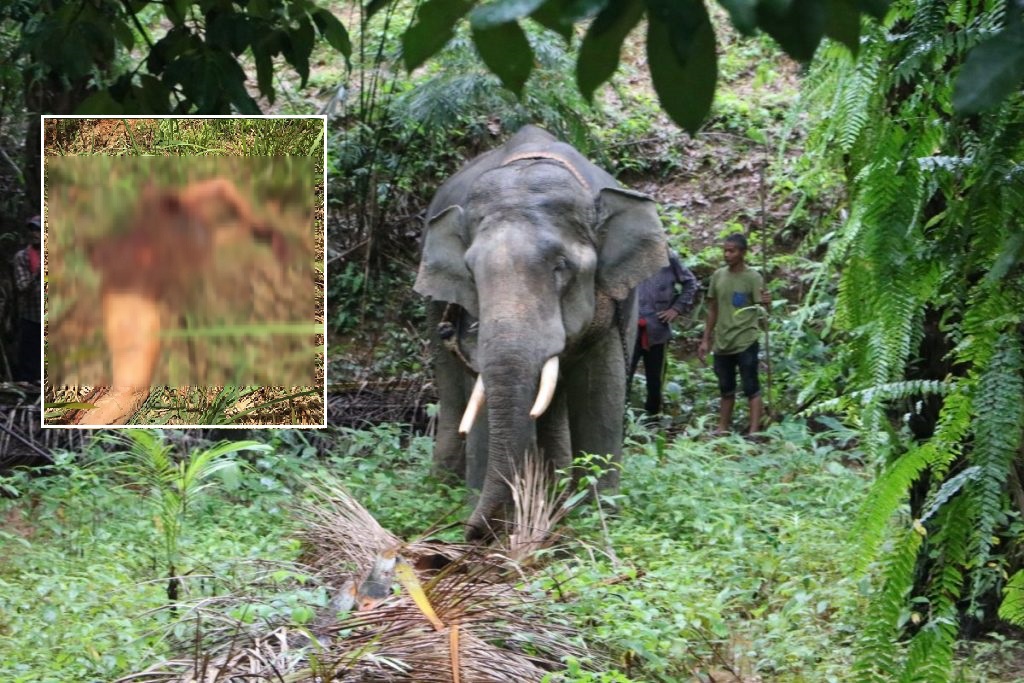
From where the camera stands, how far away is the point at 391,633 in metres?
→ 4.24

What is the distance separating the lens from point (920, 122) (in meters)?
3.30

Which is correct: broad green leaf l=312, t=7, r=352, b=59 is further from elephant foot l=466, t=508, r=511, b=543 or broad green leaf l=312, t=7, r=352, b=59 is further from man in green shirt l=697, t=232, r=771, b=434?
man in green shirt l=697, t=232, r=771, b=434

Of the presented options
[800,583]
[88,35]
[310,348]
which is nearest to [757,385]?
[800,583]

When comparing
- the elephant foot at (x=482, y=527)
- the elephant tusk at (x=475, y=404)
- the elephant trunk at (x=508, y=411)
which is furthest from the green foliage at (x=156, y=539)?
the elephant tusk at (x=475, y=404)

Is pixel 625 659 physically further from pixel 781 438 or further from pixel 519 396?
pixel 781 438

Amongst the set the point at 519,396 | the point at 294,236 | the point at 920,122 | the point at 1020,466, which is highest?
the point at 920,122

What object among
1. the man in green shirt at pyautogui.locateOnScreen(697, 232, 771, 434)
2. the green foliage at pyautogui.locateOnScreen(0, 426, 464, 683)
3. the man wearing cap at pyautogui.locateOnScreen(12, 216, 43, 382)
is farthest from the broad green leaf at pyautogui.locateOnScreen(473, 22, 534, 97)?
the man in green shirt at pyautogui.locateOnScreen(697, 232, 771, 434)

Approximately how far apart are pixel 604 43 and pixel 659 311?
8.84 metres

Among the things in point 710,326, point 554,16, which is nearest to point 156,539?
point 554,16

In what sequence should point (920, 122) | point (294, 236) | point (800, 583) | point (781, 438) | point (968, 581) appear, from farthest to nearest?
1. point (781, 438)
2. point (800, 583)
3. point (968, 581)
4. point (294, 236)
5. point (920, 122)

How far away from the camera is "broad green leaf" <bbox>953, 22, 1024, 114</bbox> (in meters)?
1.49

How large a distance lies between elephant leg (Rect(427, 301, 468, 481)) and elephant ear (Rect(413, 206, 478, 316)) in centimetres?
68

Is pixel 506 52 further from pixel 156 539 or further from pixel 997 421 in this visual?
pixel 156 539

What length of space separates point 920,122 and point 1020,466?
1.11 m
